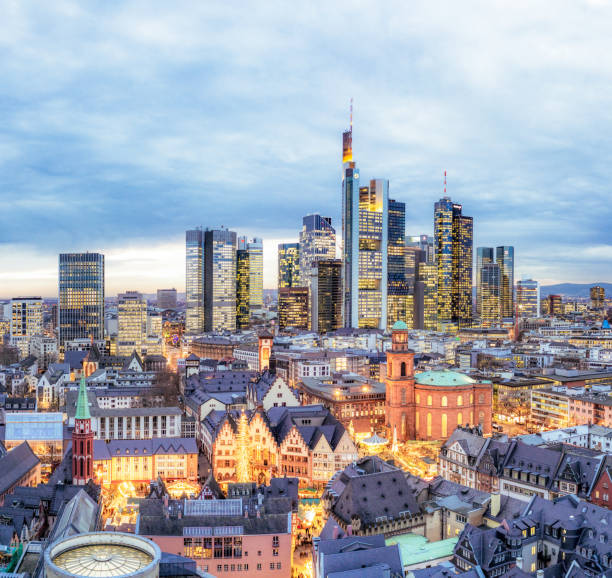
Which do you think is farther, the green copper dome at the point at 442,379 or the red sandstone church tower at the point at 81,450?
the green copper dome at the point at 442,379

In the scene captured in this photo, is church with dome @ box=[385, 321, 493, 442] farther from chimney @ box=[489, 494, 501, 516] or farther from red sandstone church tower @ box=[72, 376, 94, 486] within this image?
red sandstone church tower @ box=[72, 376, 94, 486]

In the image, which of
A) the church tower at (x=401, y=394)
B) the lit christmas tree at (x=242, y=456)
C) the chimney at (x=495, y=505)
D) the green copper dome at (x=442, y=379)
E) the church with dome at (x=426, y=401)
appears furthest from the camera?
the green copper dome at (x=442, y=379)

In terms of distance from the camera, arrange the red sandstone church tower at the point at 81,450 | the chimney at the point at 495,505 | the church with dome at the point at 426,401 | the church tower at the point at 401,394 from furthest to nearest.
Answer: the church tower at the point at 401,394 → the church with dome at the point at 426,401 → the red sandstone church tower at the point at 81,450 → the chimney at the point at 495,505

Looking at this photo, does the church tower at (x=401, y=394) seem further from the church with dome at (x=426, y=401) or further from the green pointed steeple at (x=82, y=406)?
the green pointed steeple at (x=82, y=406)

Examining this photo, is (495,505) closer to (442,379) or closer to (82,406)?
(82,406)

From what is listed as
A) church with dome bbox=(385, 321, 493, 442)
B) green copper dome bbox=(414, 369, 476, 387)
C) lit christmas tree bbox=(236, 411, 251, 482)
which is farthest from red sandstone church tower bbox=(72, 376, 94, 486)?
green copper dome bbox=(414, 369, 476, 387)

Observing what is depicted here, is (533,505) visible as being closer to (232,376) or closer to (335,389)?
(335,389)

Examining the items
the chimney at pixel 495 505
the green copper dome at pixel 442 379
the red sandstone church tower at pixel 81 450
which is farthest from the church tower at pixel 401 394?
the red sandstone church tower at pixel 81 450

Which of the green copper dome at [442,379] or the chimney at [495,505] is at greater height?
the green copper dome at [442,379]
